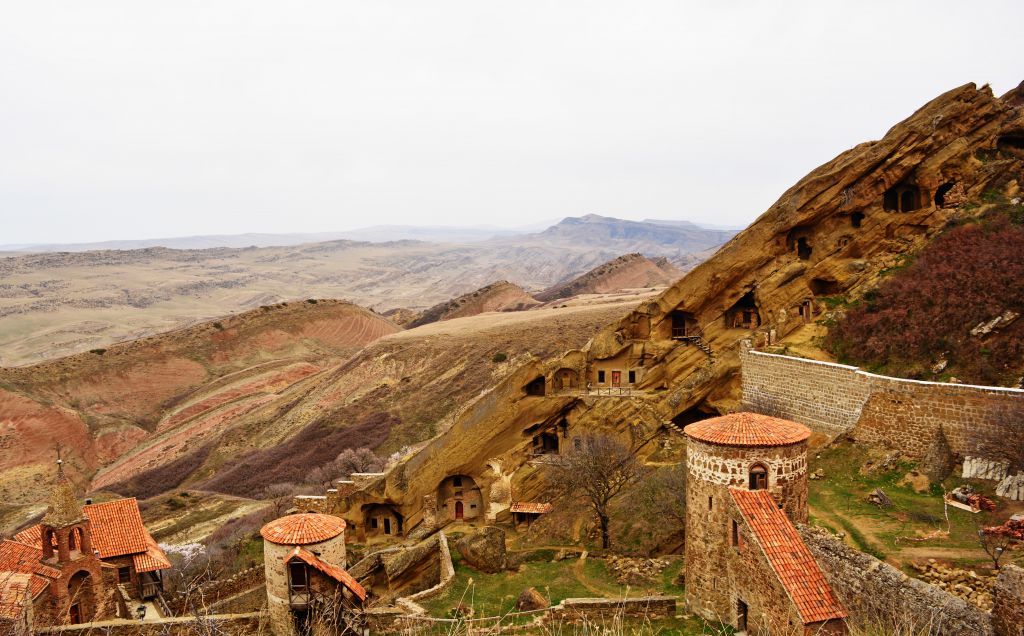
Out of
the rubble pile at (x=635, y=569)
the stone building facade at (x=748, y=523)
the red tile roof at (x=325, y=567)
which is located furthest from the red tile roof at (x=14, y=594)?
the stone building facade at (x=748, y=523)

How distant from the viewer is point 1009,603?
35.7 ft

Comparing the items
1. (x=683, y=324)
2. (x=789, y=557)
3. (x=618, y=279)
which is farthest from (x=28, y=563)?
(x=618, y=279)

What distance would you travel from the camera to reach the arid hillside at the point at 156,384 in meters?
57.2

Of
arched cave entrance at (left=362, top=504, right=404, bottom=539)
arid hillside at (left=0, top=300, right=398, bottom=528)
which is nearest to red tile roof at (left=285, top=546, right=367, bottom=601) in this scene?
arched cave entrance at (left=362, top=504, right=404, bottom=539)

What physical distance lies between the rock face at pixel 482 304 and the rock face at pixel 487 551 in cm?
6989

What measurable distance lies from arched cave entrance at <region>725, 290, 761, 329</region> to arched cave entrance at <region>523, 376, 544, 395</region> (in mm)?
9435

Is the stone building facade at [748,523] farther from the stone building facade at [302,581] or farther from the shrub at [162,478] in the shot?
the shrub at [162,478]

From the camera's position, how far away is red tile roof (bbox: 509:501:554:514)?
27.3 metres

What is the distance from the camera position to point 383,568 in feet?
81.8

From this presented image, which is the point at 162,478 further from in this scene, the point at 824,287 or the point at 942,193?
the point at 942,193

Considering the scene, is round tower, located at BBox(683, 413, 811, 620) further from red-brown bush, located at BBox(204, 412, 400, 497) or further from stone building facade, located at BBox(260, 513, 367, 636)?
red-brown bush, located at BBox(204, 412, 400, 497)

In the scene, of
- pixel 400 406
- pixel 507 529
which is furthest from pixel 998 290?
pixel 400 406

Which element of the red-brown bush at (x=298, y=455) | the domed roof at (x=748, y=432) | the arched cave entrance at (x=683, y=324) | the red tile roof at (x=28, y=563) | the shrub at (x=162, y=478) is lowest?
the shrub at (x=162, y=478)

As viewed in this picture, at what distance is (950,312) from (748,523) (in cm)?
1609
